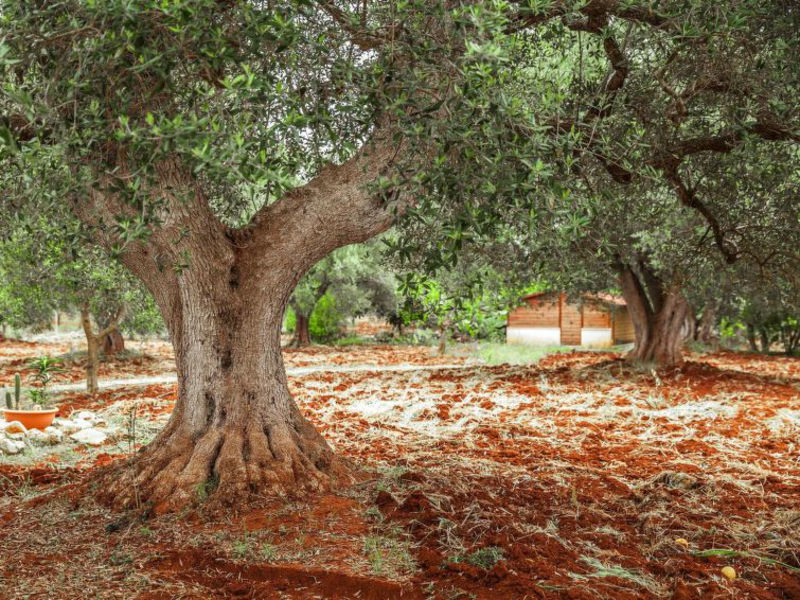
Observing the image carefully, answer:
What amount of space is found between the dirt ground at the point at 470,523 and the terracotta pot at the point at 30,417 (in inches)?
39.1

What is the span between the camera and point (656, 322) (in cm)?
1592

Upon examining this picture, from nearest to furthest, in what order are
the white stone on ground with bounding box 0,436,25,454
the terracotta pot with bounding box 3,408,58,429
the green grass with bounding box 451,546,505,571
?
the green grass with bounding box 451,546,505,571
the white stone on ground with bounding box 0,436,25,454
the terracotta pot with bounding box 3,408,58,429

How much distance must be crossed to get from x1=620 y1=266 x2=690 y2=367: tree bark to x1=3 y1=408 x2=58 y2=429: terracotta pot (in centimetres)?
1211

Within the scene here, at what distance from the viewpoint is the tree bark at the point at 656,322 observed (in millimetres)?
15727

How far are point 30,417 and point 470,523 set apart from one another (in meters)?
6.53

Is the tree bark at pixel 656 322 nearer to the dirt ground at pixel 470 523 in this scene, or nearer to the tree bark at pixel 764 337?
the dirt ground at pixel 470 523

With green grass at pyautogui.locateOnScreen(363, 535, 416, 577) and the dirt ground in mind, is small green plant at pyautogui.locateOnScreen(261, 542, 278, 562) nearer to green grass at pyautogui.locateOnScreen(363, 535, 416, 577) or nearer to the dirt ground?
the dirt ground

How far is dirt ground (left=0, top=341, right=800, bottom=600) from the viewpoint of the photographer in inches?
155

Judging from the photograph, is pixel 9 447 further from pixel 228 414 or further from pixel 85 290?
pixel 85 290

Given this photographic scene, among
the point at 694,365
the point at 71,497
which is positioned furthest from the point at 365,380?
the point at 71,497

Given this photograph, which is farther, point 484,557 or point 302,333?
point 302,333

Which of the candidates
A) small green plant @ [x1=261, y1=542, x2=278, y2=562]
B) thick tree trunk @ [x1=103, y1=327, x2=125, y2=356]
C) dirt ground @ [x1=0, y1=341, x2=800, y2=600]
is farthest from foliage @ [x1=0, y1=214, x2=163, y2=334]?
thick tree trunk @ [x1=103, y1=327, x2=125, y2=356]

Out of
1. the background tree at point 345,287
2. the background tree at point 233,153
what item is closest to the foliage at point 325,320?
the background tree at point 345,287

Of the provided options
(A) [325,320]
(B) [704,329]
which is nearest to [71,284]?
(A) [325,320]
